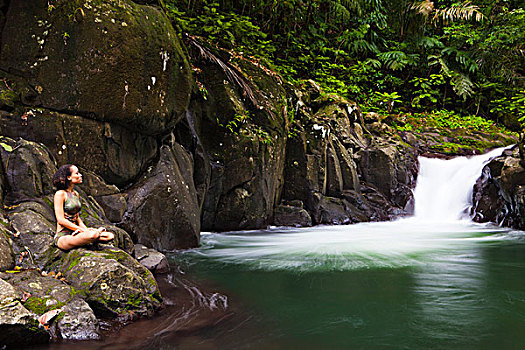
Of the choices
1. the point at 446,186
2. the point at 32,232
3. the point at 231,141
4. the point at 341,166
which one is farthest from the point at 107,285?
the point at 446,186

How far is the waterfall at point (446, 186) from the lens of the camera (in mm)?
12445

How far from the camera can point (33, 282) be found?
3281mm

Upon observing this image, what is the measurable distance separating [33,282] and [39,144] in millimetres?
2713

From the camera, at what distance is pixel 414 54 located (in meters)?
19.6

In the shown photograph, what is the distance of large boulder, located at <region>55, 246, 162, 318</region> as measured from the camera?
3406 mm

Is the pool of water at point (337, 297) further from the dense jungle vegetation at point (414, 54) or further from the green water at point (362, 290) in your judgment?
the dense jungle vegetation at point (414, 54)

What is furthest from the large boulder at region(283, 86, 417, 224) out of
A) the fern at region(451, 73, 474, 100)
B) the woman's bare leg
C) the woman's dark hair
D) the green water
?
the woman's bare leg

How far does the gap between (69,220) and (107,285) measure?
110 centimetres

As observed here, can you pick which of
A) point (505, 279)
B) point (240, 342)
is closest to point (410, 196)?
point (505, 279)

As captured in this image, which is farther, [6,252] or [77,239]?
[77,239]

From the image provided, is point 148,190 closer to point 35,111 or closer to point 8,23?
point 35,111

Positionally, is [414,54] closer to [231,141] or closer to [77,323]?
[231,141]

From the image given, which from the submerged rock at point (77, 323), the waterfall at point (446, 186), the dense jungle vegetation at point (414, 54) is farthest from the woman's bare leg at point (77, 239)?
the dense jungle vegetation at point (414, 54)

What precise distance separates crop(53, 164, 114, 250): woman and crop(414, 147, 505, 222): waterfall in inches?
440
